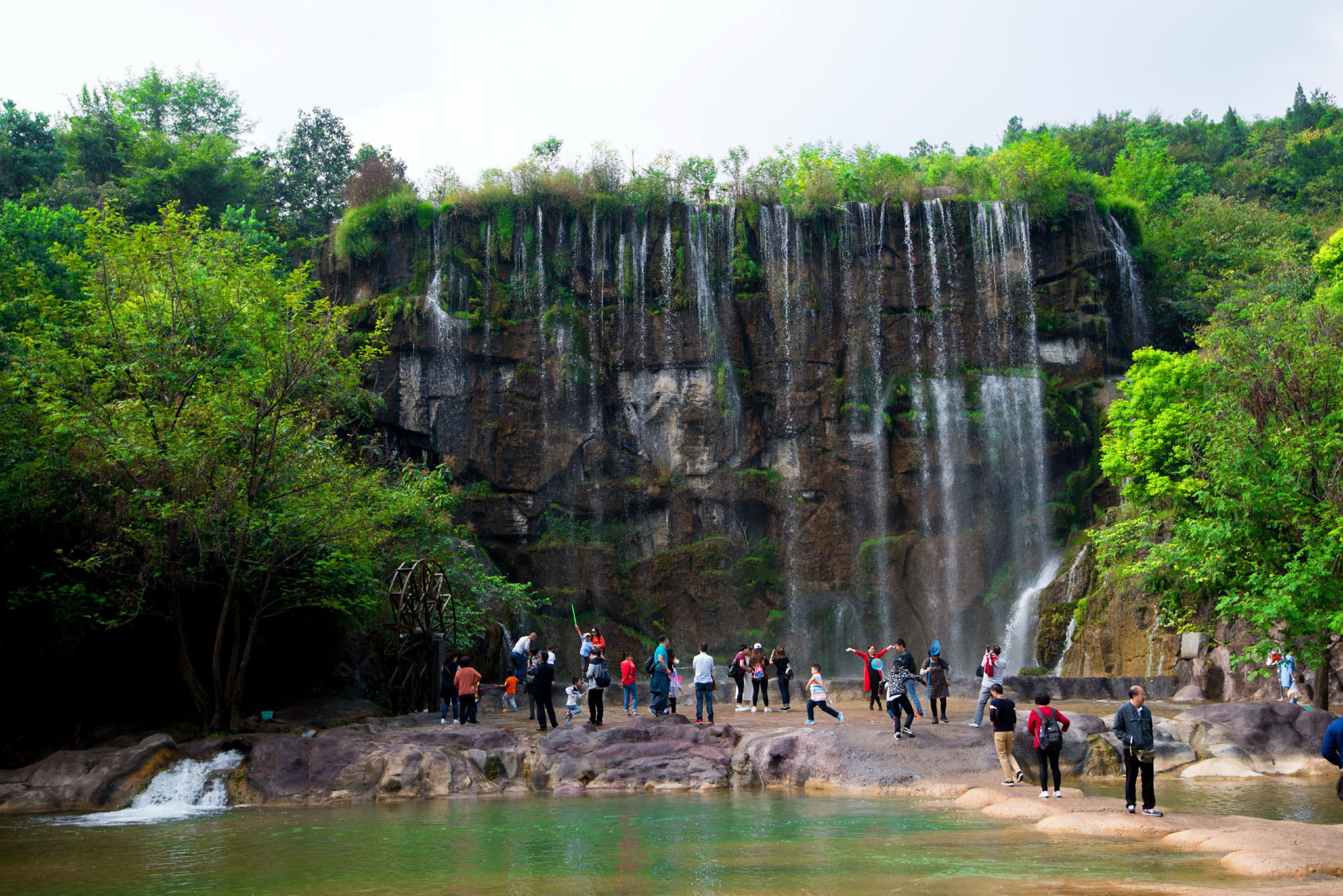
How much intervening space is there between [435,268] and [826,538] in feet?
55.5

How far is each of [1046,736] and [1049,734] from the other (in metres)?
0.04

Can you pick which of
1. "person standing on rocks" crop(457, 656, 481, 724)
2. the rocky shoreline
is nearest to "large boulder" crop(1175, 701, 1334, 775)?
the rocky shoreline

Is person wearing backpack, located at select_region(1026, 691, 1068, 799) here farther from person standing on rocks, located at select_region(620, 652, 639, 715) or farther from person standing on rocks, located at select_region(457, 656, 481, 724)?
person standing on rocks, located at select_region(457, 656, 481, 724)

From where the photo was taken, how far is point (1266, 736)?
1636 cm

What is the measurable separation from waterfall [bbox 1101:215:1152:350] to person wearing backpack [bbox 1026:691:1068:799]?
91.8ft

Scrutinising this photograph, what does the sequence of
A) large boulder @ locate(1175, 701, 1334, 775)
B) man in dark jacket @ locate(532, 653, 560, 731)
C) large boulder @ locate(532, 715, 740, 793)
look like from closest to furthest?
large boulder @ locate(532, 715, 740, 793)
large boulder @ locate(1175, 701, 1334, 775)
man in dark jacket @ locate(532, 653, 560, 731)

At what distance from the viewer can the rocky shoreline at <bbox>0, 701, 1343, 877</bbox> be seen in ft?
48.7

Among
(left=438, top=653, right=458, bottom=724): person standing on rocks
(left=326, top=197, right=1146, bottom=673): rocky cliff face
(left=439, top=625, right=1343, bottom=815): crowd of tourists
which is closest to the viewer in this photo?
(left=439, top=625, right=1343, bottom=815): crowd of tourists

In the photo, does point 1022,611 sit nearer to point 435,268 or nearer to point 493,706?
point 493,706

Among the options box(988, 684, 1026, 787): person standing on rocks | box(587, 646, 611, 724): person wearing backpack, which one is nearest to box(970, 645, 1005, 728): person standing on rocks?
box(988, 684, 1026, 787): person standing on rocks

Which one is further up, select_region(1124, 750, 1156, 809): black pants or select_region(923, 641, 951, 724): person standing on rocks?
select_region(923, 641, 951, 724): person standing on rocks

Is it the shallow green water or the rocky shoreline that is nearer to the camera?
the shallow green water

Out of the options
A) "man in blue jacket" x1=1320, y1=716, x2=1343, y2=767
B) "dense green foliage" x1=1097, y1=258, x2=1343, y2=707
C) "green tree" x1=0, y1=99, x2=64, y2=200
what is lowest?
"man in blue jacket" x1=1320, y1=716, x2=1343, y2=767

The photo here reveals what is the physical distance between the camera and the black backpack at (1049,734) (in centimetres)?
1212
